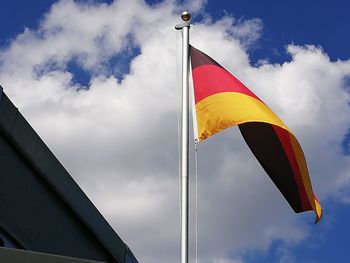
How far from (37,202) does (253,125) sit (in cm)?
386

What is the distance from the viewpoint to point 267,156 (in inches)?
407

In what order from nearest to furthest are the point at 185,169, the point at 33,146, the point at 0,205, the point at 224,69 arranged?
1. the point at 185,169
2. the point at 0,205
3. the point at 33,146
4. the point at 224,69

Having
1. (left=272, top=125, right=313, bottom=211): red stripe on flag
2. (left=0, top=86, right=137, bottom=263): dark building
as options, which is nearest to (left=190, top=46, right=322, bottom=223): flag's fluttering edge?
(left=272, top=125, right=313, bottom=211): red stripe on flag

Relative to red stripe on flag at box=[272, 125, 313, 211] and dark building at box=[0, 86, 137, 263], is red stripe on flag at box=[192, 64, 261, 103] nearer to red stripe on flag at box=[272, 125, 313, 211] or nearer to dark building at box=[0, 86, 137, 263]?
red stripe on flag at box=[272, 125, 313, 211]

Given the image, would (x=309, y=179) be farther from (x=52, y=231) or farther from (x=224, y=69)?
(x=52, y=231)

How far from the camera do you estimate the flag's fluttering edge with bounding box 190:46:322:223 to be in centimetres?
912

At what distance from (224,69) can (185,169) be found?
8.21 feet

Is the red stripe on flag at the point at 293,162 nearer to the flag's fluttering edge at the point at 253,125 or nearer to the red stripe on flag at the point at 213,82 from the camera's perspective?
the flag's fluttering edge at the point at 253,125

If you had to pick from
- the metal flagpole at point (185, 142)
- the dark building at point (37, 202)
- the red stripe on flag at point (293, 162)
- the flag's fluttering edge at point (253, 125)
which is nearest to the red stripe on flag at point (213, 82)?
the flag's fluttering edge at point (253, 125)

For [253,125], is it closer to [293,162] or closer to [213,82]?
[293,162]

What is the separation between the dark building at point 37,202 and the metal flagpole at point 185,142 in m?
1.88

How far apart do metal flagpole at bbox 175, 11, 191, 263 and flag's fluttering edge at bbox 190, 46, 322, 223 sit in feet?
0.83

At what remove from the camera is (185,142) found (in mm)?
8719

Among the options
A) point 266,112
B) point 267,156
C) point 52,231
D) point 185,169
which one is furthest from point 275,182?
point 52,231
